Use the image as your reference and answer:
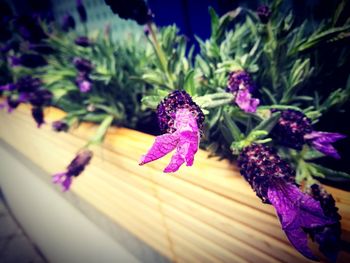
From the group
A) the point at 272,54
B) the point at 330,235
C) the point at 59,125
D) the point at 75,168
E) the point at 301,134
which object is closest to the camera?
the point at 330,235

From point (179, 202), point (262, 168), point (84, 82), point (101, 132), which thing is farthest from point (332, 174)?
point (84, 82)

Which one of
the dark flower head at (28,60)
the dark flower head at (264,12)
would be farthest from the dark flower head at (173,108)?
the dark flower head at (28,60)

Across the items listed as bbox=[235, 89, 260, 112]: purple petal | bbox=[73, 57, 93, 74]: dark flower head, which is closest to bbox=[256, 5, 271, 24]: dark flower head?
bbox=[235, 89, 260, 112]: purple petal

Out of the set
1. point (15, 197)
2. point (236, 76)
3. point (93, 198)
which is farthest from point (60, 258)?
point (236, 76)

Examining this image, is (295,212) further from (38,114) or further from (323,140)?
(38,114)

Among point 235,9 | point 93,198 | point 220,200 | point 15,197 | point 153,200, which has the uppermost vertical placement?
point 235,9

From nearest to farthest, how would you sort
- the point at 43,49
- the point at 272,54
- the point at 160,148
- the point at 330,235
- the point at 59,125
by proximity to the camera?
the point at 160,148
the point at 330,235
the point at 272,54
the point at 59,125
the point at 43,49

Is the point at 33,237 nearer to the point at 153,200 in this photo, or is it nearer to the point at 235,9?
the point at 153,200
